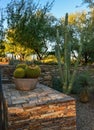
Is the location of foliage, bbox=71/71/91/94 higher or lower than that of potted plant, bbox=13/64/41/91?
lower

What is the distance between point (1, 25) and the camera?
9.82m

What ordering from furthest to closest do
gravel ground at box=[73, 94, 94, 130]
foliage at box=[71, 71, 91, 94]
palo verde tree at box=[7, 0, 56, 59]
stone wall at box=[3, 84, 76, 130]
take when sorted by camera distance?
palo verde tree at box=[7, 0, 56, 59], foliage at box=[71, 71, 91, 94], gravel ground at box=[73, 94, 94, 130], stone wall at box=[3, 84, 76, 130]

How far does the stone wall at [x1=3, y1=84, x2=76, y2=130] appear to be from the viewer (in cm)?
382

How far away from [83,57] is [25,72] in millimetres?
6213

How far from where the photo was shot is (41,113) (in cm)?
399

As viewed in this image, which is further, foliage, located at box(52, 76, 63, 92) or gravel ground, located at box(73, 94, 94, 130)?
foliage, located at box(52, 76, 63, 92)

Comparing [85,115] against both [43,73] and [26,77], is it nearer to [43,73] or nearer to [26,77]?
[26,77]

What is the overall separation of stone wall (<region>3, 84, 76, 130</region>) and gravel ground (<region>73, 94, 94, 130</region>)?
613mm

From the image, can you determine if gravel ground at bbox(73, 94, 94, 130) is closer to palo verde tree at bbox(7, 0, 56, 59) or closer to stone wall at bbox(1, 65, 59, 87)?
stone wall at bbox(1, 65, 59, 87)

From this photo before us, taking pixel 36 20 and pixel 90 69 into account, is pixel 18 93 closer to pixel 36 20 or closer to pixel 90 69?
pixel 90 69

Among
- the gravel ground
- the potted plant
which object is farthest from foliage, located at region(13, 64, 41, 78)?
the gravel ground

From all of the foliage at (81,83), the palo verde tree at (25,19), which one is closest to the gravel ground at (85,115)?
A: the foliage at (81,83)

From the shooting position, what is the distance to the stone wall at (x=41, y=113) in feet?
12.5

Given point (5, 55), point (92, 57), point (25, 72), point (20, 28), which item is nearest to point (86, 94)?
point (25, 72)
